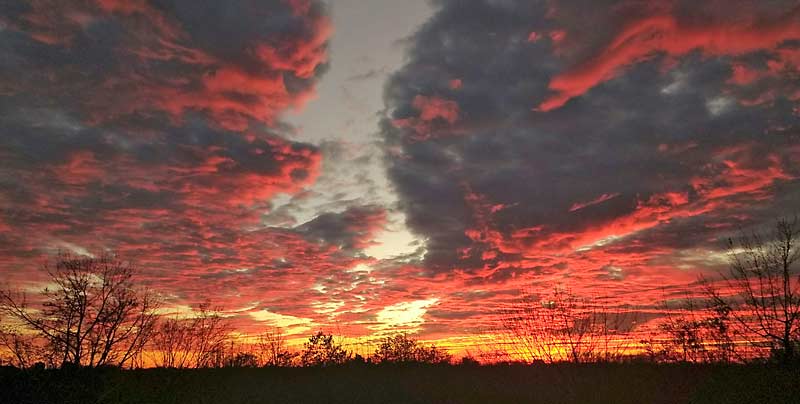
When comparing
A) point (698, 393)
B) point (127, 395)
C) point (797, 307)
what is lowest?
point (698, 393)

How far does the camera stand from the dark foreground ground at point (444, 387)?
1117 centimetres

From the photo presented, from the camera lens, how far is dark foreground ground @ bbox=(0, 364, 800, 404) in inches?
→ 440

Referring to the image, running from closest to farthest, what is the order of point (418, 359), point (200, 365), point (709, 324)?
point (709, 324) < point (200, 365) < point (418, 359)

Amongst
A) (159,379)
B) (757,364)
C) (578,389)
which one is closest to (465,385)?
(578,389)

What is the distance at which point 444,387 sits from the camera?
17.0 metres

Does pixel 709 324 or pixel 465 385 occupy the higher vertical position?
pixel 709 324

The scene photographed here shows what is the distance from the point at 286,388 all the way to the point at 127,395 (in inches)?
251

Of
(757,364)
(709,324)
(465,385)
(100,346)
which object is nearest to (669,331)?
(709,324)

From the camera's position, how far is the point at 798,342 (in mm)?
14070

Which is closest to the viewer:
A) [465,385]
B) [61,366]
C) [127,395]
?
[127,395]

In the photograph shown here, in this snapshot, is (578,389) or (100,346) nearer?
(578,389)

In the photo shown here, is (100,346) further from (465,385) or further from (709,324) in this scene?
(709,324)

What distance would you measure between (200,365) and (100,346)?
3009 mm

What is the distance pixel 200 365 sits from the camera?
53.9ft
